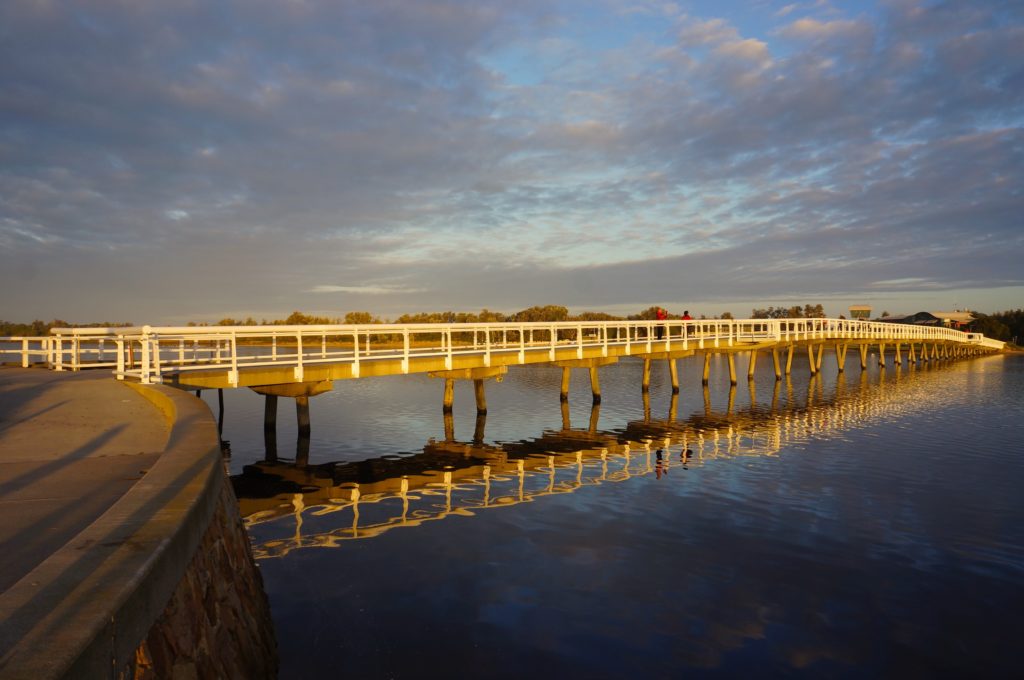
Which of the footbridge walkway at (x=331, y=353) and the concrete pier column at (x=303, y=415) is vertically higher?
the footbridge walkway at (x=331, y=353)

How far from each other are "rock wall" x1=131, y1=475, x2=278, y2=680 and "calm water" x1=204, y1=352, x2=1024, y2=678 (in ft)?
2.30

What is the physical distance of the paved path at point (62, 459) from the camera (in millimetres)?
4992

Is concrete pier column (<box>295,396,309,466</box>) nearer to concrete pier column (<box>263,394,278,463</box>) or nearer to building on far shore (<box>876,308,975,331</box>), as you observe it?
concrete pier column (<box>263,394,278,463</box>)

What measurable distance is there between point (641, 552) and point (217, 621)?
7262 millimetres

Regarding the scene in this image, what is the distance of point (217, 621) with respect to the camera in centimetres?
548

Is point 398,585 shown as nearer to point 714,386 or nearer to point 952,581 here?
point 952,581

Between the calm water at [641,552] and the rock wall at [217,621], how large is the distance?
2.30 ft

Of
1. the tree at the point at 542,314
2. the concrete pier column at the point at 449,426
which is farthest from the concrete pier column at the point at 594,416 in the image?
the tree at the point at 542,314

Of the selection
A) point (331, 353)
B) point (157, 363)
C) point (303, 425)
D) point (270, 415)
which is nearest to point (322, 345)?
point (331, 353)

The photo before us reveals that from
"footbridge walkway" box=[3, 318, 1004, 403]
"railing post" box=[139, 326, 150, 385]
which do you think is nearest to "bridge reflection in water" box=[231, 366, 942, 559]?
"footbridge walkway" box=[3, 318, 1004, 403]

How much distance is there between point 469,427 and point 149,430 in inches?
637

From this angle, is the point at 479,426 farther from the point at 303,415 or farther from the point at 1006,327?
A: the point at 1006,327

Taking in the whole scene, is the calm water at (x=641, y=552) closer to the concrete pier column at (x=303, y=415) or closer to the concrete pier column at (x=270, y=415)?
the concrete pier column at (x=303, y=415)

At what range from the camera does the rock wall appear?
4.16 metres
